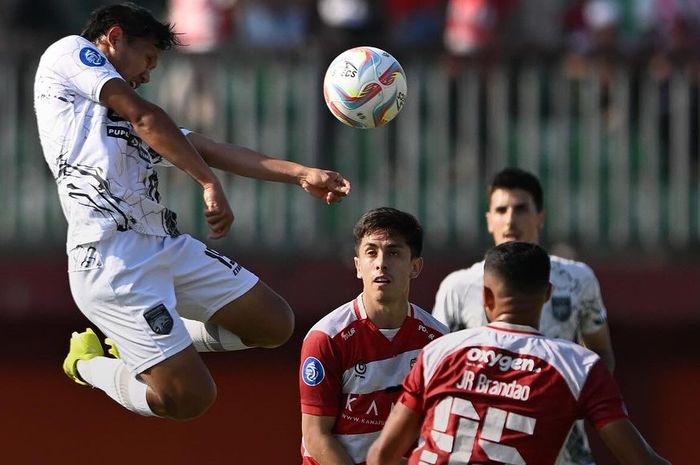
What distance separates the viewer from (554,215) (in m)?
12.3

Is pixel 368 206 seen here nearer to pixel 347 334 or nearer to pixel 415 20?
pixel 415 20

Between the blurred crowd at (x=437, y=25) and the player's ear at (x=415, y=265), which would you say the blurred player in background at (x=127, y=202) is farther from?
the blurred crowd at (x=437, y=25)

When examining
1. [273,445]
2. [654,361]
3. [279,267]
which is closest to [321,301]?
[279,267]

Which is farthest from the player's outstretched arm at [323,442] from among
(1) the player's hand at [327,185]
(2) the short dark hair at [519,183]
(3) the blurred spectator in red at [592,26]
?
(3) the blurred spectator in red at [592,26]

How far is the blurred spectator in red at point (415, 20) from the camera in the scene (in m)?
13.2

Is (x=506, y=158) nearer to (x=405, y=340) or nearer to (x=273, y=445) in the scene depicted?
(x=273, y=445)

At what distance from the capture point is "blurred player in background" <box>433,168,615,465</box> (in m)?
8.54

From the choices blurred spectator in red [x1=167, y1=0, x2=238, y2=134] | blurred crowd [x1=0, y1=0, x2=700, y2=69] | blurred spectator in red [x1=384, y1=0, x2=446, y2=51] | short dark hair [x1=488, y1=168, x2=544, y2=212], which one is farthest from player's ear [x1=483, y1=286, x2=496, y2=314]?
blurred spectator in red [x1=384, y1=0, x2=446, y2=51]

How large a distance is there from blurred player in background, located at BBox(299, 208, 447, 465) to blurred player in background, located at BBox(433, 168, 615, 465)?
130 centimetres

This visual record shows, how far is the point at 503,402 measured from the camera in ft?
18.3

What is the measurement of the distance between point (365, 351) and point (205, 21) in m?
6.77

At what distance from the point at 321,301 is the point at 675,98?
133 inches

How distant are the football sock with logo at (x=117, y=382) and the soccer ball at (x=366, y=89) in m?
1.67

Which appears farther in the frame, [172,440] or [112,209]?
[172,440]
